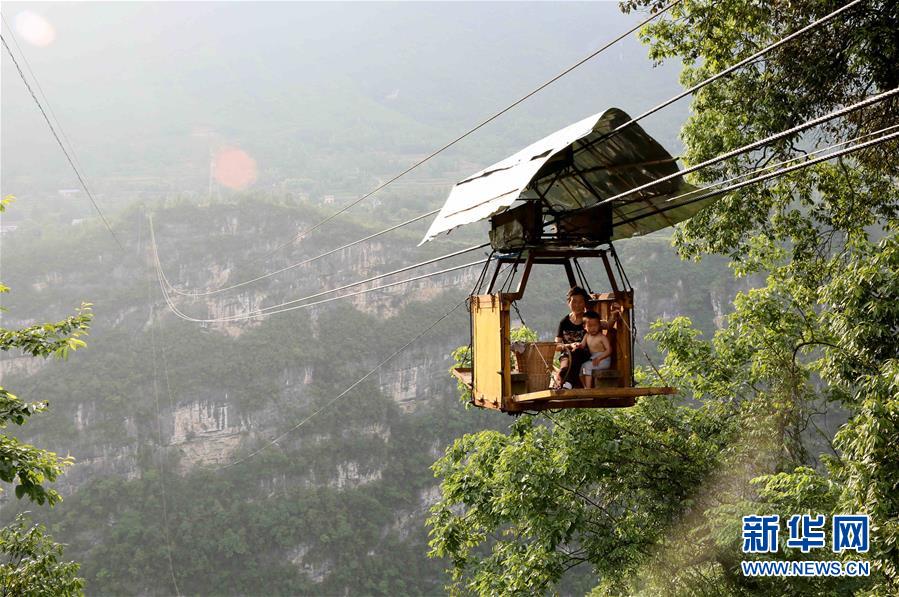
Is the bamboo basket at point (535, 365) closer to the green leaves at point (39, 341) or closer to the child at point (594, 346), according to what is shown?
the child at point (594, 346)

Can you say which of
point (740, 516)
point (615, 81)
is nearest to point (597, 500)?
point (740, 516)

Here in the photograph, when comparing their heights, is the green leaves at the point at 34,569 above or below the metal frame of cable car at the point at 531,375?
below

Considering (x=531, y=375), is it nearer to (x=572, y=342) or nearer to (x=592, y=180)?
(x=572, y=342)

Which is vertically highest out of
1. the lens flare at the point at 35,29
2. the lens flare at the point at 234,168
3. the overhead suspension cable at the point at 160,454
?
the lens flare at the point at 35,29

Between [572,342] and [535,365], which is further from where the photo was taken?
[535,365]

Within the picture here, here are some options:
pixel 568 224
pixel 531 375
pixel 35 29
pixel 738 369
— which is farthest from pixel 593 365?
pixel 35 29

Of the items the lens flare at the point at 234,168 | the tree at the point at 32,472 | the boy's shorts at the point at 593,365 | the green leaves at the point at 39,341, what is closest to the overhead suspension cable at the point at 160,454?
the tree at the point at 32,472

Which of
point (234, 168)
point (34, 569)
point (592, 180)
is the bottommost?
point (34, 569)
